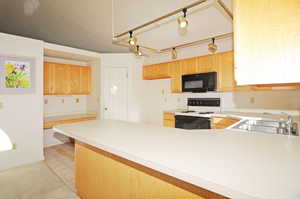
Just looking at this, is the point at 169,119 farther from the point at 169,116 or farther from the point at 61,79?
the point at 61,79

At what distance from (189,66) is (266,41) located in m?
2.99

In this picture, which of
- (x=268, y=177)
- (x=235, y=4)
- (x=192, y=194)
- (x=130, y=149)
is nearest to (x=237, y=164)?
(x=268, y=177)

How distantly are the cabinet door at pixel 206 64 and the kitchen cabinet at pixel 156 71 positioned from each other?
→ 32.5 inches

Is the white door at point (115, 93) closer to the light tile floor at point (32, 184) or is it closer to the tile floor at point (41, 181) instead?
the tile floor at point (41, 181)

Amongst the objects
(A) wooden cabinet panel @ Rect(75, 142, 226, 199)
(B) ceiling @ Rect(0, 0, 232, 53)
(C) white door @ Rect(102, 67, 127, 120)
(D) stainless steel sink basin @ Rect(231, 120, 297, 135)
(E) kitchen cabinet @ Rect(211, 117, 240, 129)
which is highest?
(B) ceiling @ Rect(0, 0, 232, 53)

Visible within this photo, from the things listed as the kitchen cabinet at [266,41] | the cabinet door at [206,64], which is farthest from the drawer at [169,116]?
the kitchen cabinet at [266,41]

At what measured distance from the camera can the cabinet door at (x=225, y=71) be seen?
3031mm

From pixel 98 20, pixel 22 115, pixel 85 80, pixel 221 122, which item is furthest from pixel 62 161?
pixel 221 122

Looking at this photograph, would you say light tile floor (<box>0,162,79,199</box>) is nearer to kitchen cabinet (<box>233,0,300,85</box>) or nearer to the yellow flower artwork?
the yellow flower artwork

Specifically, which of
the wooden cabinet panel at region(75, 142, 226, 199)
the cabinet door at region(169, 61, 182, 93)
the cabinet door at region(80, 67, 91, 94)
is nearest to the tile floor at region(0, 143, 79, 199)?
the wooden cabinet panel at region(75, 142, 226, 199)

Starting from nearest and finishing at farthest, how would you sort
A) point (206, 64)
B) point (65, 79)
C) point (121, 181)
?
point (121, 181) < point (206, 64) < point (65, 79)

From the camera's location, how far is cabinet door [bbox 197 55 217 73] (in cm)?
323

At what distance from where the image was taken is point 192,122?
126 inches

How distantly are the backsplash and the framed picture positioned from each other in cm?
108
